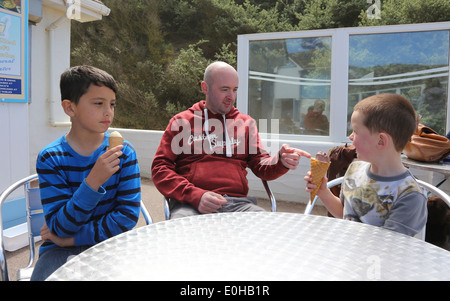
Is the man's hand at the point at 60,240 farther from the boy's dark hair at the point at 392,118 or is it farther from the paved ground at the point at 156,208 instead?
the paved ground at the point at 156,208

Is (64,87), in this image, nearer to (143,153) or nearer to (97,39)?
(143,153)

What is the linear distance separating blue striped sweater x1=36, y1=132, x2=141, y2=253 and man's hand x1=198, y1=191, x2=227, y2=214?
0.44m

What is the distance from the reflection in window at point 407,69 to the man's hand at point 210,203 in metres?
3.35

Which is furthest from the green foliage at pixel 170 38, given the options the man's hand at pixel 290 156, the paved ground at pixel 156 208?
the man's hand at pixel 290 156

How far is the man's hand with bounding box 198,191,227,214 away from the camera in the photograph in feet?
5.95

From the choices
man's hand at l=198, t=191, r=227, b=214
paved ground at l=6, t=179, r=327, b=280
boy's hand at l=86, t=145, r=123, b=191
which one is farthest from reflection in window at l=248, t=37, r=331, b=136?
boy's hand at l=86, t=145, r=123, b=191

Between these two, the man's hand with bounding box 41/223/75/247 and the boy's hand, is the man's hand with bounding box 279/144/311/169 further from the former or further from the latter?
the man's hand with bounding box 41/223/75/247

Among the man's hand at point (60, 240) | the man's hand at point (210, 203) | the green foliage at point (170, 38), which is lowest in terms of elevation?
the man's hand at point (60, 240)

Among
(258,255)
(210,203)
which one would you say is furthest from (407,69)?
(258,255)

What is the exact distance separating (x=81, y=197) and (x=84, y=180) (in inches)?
2.4

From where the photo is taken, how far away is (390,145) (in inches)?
51.1

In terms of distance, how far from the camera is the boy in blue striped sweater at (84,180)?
1246mm

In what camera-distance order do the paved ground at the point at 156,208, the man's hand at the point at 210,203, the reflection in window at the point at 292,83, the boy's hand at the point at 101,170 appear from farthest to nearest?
the reflection in window at the point at 292,83 < the paved ground at the point at 156,208 < the man's hand at the point at 210,203 < the boy's hand at the point at 101,170

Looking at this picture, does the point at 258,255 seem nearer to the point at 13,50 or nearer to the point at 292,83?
the point at 13,50
